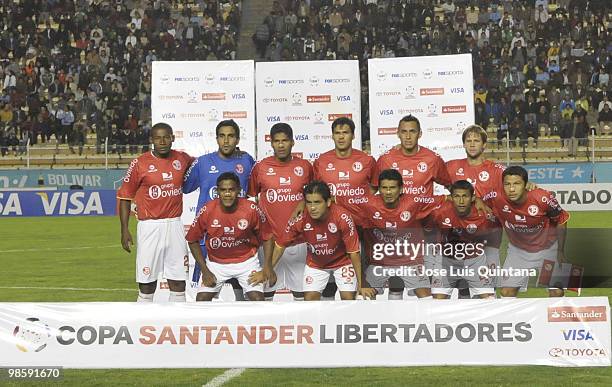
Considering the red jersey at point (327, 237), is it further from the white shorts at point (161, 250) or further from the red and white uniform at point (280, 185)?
the white shorts at point (161, 250)

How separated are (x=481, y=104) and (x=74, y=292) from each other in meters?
19.0

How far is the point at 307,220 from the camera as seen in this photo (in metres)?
10.3

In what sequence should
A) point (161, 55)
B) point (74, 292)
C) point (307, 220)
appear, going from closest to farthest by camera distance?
point (307, 220) < point (74, 292) < point (161, 55)

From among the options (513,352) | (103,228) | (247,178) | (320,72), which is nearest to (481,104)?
(103,228)

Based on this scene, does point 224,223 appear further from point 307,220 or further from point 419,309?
point 419,309

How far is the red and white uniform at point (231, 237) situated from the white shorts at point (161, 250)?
119 cm

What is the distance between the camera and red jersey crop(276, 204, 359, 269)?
33.3ft

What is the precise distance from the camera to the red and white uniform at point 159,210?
1184cm

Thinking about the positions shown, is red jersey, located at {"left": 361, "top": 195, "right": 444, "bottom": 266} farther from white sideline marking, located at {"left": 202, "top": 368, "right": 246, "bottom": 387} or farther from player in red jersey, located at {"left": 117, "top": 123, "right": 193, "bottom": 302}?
player in red jersey, located at {"left": 117, "top": 123, "right": 193, "bottom": 302}

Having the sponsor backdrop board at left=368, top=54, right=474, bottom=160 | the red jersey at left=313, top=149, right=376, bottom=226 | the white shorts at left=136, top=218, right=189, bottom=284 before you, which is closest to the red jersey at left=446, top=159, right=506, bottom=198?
the red jersey at left=313, top=149, right=376, bottom=226

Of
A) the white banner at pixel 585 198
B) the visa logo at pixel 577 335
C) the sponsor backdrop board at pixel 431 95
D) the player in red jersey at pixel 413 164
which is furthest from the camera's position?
the white banner at pixel 585 198

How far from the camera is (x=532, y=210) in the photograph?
421 inches

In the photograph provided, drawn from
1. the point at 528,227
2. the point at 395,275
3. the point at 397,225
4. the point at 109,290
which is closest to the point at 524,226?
the point at 528,227

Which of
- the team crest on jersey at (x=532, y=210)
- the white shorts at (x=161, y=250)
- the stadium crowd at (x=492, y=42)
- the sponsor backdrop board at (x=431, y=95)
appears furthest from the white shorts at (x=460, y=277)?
the stadium crowd at (x=492, y=42)
